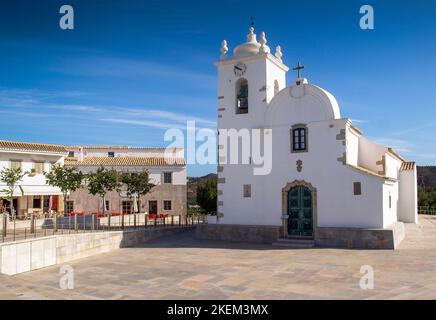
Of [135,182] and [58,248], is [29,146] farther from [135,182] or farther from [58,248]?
[58,248]

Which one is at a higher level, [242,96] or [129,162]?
[242,96]

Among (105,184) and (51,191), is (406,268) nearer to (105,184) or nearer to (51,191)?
(105,184)

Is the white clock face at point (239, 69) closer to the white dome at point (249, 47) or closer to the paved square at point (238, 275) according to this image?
the white dome at point (249, 47)

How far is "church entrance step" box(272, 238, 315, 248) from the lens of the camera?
19.0 metres

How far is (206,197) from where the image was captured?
42219mm

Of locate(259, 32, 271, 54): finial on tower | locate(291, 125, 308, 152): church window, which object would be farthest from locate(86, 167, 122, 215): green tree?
locate(259, 32, 271, 54): finial on tower

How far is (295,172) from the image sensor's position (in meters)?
20.4

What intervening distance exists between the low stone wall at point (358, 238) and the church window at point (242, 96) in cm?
761

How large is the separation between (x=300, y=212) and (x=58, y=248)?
1130 cm

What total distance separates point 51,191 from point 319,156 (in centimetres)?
2273

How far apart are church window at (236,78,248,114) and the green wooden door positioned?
5267 mm

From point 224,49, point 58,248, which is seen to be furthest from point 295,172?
point 58,248
